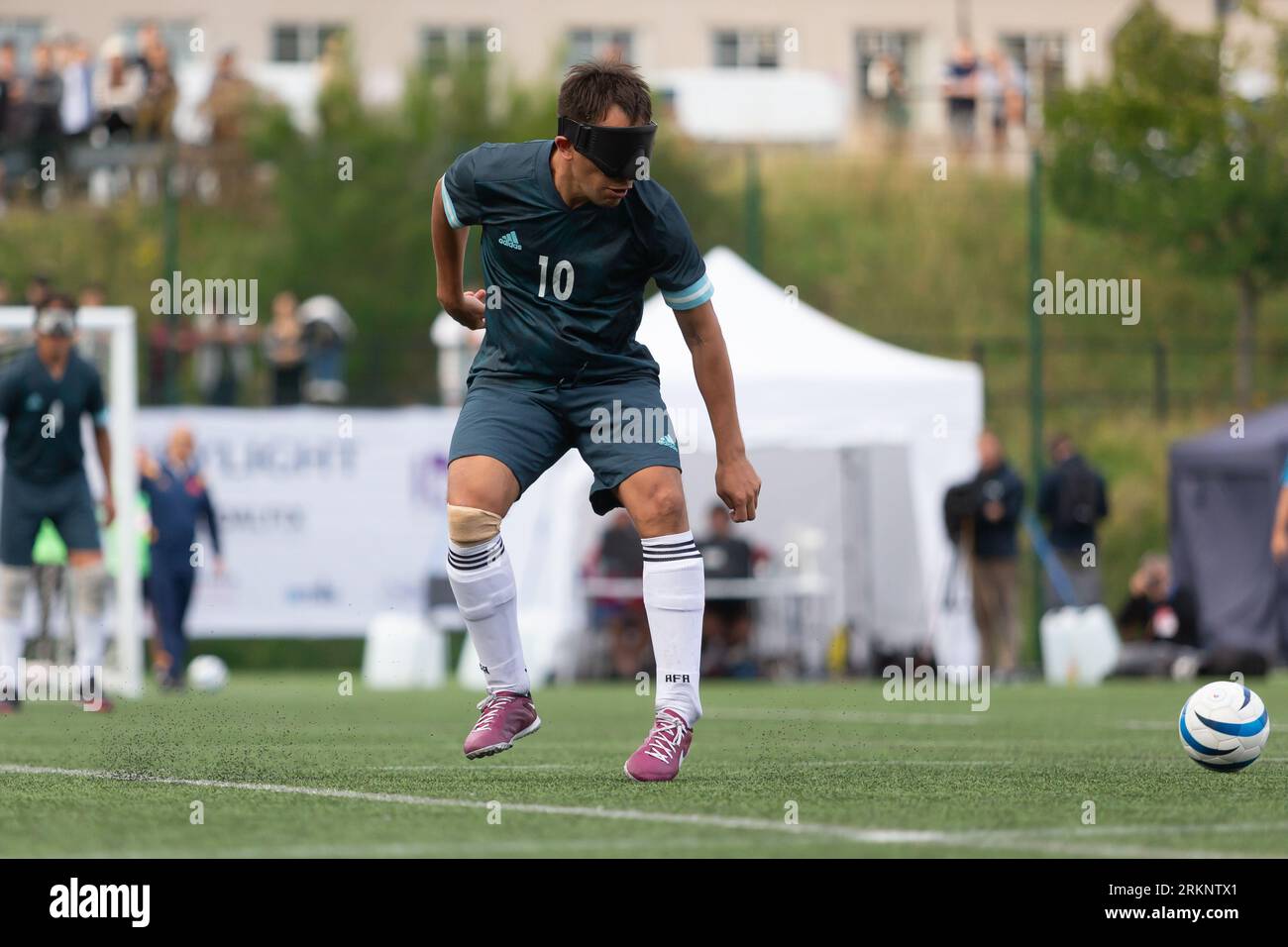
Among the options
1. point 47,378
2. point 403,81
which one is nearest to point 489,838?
point 47,378

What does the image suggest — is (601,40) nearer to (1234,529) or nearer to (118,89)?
(118,89)

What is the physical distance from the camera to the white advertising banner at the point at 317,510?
2011 cm

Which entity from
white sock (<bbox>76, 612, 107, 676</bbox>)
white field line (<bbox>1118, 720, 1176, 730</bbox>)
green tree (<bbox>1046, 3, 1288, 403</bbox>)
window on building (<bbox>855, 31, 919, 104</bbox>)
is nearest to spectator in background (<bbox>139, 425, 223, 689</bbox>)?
white sock (<bbox>76, 612, 107, 676</bbox>)

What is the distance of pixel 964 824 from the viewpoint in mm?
5469

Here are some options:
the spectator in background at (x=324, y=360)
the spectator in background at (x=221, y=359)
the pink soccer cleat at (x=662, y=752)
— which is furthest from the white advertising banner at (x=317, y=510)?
the pink soccer cleat at (x=662, y=752)

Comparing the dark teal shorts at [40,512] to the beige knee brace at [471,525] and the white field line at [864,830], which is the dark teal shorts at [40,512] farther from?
the white field line at [864,830]

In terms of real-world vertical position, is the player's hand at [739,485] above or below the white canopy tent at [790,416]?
above

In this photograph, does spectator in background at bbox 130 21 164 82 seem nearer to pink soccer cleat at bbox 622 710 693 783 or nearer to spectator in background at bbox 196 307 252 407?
spectator in background at bbox 196 307 252 407

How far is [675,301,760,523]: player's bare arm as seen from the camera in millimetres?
7109

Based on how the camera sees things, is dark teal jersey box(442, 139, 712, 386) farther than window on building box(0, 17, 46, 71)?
No

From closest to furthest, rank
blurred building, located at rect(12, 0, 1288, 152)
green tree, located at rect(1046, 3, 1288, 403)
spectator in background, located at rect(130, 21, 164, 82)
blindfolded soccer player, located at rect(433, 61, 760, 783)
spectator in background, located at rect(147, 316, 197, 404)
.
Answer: blindfolded soccer player, located at rect(433, 61, 760, 783) → spectator in background, located at rect(147, 316, 197, 404) → green tree, located at rect(1046, 3, 1288, 403) → spectator in background, located at rect(130, 21, 164, 82) → blurred building, located at rect(12, 0, 1288, 152)

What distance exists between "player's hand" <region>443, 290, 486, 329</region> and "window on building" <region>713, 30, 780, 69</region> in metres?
36.4

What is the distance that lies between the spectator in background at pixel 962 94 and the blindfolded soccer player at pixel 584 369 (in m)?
23.0

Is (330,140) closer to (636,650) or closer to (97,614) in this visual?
(636,650)
